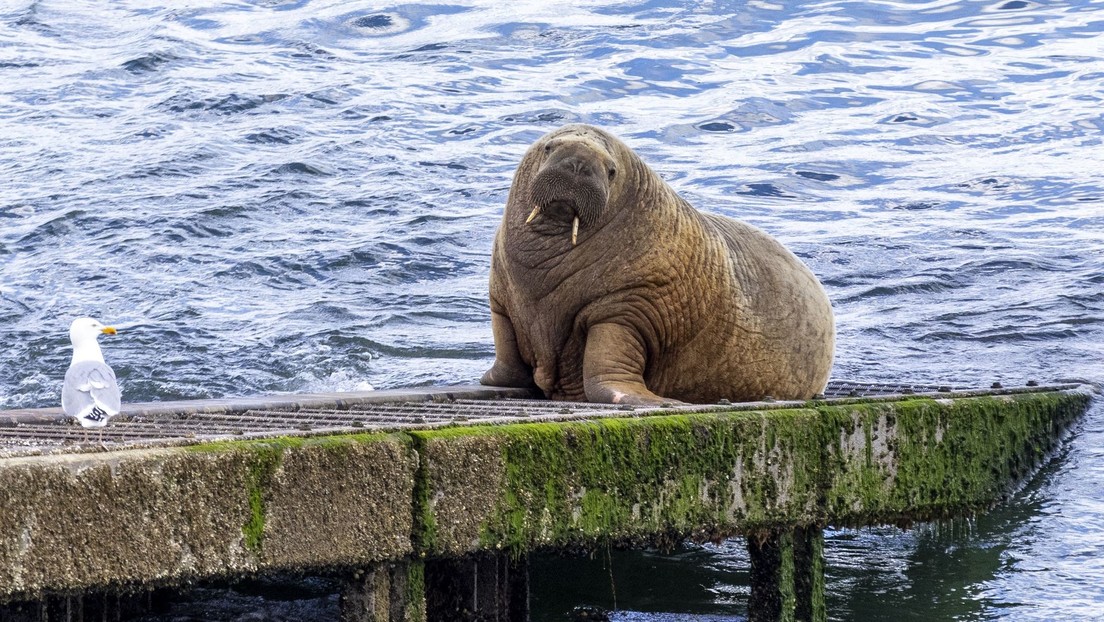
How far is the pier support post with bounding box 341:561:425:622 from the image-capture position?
4.01m

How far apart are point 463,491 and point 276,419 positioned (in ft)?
4.04

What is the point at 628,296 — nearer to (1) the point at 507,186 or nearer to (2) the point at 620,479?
(2) the point at 620,479

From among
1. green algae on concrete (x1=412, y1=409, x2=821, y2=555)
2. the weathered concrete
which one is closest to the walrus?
green algae on concrete (x1=412, y1=409, x2=821, y2=555)

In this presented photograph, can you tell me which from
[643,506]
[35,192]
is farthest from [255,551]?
[35,192]

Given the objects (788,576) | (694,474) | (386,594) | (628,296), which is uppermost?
(628,296)

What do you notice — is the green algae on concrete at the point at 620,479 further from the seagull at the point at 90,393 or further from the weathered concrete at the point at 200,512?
the seagull at the point at 90,393

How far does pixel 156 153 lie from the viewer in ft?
58.6

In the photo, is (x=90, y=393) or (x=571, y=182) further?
(x=571, y=182)

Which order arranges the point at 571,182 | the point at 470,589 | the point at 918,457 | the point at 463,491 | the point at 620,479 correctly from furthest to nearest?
the point at 571,182
the point at 918,457
the point at 470,589
the point at 620,479
the point at 463,491

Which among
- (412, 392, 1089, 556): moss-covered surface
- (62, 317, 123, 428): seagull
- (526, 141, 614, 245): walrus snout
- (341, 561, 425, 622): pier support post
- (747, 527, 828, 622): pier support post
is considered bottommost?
(747, 527, 828, 622): pier support post

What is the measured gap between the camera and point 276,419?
5016mm

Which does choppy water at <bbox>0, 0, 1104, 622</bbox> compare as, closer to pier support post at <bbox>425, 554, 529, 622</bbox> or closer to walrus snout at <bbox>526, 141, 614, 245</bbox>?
pier support post at <bbox>425, 554, 529, 622</bbox>

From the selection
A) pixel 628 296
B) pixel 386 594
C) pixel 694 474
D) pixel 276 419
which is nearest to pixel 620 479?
pixel 694 474

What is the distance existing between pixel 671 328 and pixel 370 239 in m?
8.66
